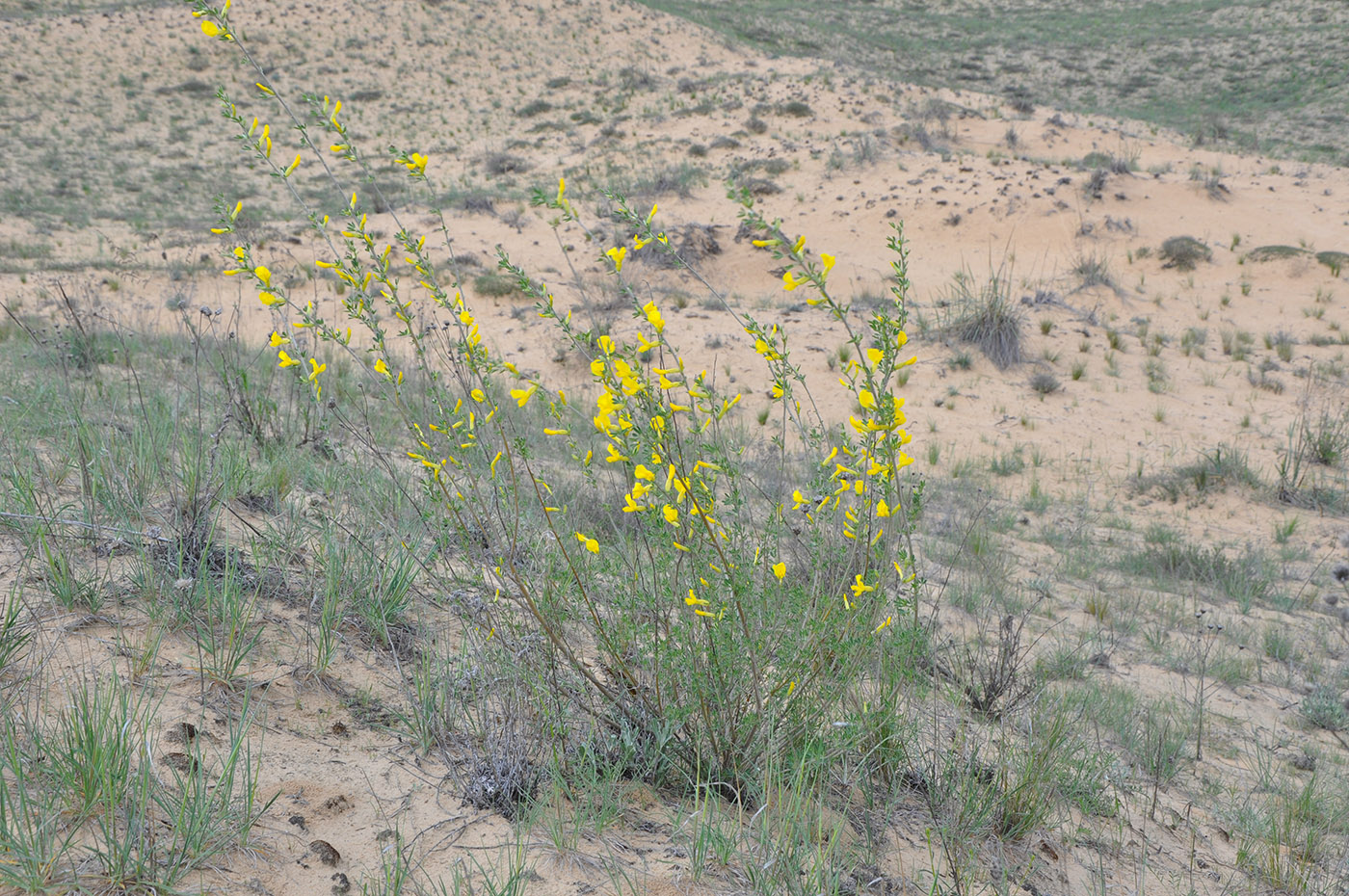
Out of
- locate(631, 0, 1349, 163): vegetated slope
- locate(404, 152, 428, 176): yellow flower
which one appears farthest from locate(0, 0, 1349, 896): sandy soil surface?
locate(631, 0, 1349, 163): vegetated slope

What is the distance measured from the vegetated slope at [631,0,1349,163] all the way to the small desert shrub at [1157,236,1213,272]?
12.6 metres

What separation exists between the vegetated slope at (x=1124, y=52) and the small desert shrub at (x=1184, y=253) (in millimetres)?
12616

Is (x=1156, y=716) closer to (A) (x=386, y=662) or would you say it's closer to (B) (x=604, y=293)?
(A) (x=386, y=662)

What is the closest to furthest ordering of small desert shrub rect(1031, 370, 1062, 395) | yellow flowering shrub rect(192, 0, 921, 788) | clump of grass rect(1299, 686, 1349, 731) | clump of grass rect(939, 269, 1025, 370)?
yellow flowering shrub rect(192, 0, 921, 788)
clump of grass rect(1299, 686, 1349, 731)
small desert shrub rect(1031, 370, 1062, 395)
clump of grass rect(939, 269, 1025, 370)

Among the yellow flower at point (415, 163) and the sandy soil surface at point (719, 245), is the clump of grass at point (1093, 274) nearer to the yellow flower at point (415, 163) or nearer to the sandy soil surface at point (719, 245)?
the sandy soil surface at point (719, 245)

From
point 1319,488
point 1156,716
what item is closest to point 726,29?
point 1319,488

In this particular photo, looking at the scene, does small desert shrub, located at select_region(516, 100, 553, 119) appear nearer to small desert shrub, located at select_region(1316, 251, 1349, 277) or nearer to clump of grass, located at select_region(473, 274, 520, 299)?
clump of grass, located at select_region(473, 274, 520, 299)

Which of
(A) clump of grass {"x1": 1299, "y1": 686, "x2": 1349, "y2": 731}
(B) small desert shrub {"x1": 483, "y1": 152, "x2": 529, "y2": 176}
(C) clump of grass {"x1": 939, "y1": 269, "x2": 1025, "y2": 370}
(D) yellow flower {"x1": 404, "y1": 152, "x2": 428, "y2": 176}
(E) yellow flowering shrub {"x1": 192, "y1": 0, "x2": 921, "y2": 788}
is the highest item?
(D) yellow flower {"x1": 404, "y1": 152, "x2": 428, "y2": 176}

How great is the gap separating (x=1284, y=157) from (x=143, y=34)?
3408 centimetres

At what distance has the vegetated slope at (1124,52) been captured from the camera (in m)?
26.5

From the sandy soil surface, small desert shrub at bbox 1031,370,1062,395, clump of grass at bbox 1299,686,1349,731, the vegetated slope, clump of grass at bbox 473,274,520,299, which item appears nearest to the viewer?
the sandy soil surface

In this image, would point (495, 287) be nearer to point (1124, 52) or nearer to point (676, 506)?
point (676, 506)

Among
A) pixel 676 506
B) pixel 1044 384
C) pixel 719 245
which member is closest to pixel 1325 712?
pixel 676 506

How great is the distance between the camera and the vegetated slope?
26.5 metres
